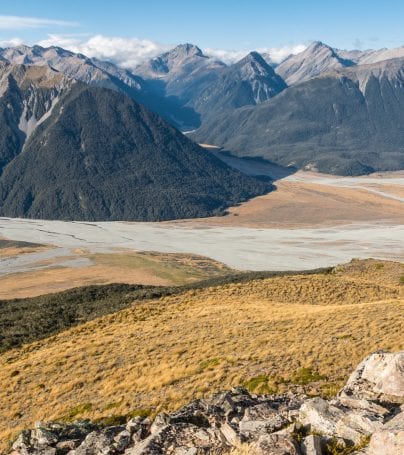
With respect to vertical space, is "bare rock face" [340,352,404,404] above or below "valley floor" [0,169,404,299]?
above

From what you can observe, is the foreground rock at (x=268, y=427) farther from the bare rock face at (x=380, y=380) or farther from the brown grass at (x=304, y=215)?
the brown grass at (x=304, y=215)

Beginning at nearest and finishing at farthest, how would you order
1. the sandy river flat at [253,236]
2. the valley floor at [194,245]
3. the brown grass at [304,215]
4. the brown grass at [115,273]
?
the brown grass at [115,273] < the valley floor at [194,245] < the sandy river flat at [253,236] < the brown grass at [304,215]

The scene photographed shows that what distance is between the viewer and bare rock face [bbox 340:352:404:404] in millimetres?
16750

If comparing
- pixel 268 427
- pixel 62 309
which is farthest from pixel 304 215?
pixel 268 427

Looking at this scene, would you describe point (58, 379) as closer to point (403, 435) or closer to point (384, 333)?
point (384, 333)

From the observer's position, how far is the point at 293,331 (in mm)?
32219

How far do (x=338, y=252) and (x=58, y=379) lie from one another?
103963mm

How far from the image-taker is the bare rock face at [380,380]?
16.8 meters

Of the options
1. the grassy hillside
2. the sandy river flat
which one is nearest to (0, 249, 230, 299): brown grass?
the sandy river flat

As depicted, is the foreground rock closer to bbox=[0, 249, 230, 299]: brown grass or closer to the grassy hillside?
the grassy hillside

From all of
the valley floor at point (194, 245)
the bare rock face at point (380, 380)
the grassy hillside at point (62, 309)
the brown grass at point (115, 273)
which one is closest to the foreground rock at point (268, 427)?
the bare rock face at point (380, 380)

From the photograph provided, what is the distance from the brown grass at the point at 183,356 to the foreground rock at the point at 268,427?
3.74 metres

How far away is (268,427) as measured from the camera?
15.0m

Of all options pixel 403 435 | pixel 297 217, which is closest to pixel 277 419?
pixel 403 435
